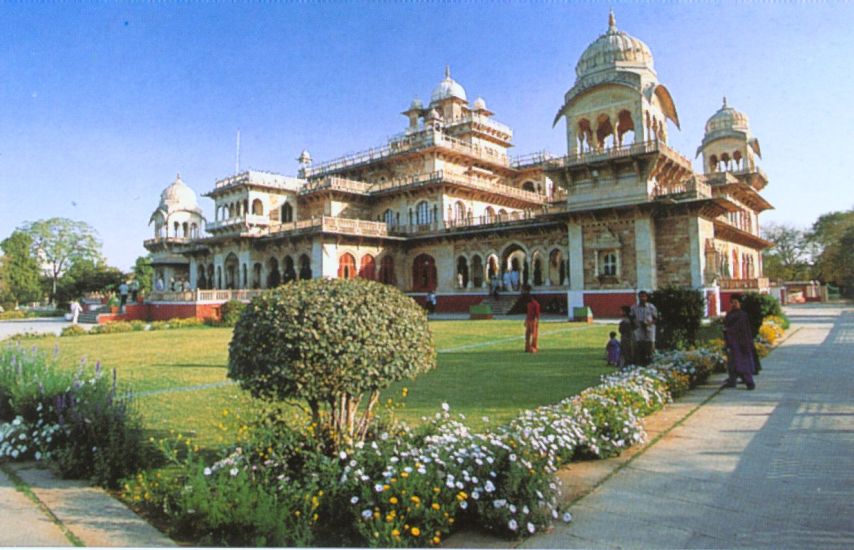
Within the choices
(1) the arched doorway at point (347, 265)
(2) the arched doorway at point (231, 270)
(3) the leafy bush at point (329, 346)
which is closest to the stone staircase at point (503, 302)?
(1) the arched doorway at point (347, 265)

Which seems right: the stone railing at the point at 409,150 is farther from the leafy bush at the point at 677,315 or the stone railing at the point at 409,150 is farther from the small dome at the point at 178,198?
the leafy bush at the point at 677,315

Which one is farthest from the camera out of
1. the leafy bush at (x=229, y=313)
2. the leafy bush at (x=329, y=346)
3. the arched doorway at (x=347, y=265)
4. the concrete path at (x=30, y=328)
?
the arched doorway at (x=347, y=265)

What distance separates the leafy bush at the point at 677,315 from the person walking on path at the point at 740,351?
2513 millimetres

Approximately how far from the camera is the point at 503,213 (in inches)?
1375

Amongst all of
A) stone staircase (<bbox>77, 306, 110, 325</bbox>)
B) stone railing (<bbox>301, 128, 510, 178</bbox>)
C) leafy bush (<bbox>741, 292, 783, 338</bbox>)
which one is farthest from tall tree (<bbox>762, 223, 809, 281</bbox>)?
stone staircase (<bbox>77, 306, 110, 325</bbox>)

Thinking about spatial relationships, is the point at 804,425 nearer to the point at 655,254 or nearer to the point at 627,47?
the point at 655,254

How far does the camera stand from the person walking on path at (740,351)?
8055mm

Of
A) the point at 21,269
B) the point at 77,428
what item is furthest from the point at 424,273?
the point at 77,428

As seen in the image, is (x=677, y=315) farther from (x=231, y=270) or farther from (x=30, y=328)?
(x=231, y=270)

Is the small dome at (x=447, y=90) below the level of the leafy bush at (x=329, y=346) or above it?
above

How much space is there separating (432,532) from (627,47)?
26.6 metres

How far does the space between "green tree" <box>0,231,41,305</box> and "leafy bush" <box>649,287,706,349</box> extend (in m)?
30.2

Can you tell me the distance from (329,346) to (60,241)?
32.7m

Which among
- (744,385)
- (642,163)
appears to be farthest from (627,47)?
(744,385)
